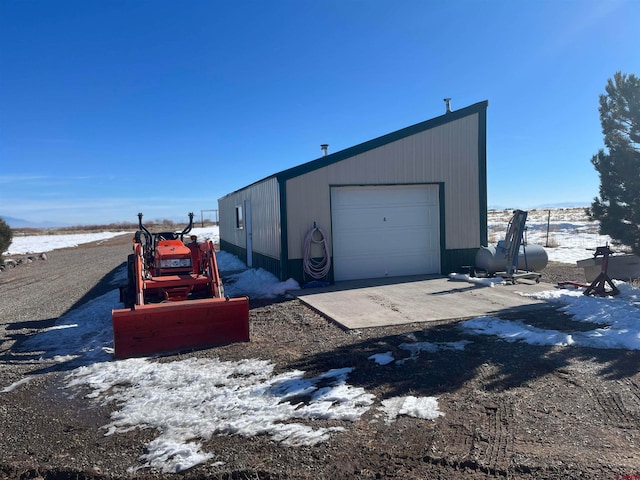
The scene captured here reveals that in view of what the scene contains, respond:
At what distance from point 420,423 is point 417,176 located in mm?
8966

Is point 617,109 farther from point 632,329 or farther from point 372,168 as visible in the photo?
point 372,168

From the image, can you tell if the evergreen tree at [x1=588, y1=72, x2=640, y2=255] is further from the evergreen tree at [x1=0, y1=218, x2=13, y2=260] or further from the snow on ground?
the evergreen tree at [x1=0, y1=218, x2=13, y2=260]

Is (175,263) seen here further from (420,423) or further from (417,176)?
(417,176)

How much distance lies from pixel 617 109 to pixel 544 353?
5.34 m

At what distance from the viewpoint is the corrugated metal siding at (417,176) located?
11359 millimetres

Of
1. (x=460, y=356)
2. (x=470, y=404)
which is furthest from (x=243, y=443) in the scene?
(x=460, y=356)

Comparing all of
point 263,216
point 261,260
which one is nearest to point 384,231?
point 263,216

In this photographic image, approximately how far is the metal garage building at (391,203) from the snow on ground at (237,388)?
468 centimetres

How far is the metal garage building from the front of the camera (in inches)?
448

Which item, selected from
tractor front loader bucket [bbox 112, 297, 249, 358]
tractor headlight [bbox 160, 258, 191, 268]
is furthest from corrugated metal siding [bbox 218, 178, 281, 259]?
tractor front loader bucket [bbox 112, 297, 249, 358]

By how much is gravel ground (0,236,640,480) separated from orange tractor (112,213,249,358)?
322 mm

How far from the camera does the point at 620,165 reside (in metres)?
8.31

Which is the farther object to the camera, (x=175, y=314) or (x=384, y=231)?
(x=384, y=231)

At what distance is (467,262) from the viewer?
1266 cm
